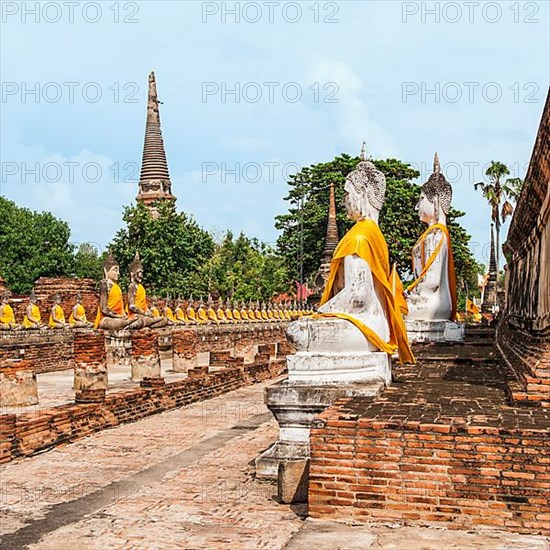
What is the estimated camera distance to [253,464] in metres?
7.88

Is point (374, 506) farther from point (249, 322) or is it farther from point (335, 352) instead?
point (249, 322)

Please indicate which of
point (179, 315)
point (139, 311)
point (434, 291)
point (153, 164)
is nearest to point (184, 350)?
point (139, 311)

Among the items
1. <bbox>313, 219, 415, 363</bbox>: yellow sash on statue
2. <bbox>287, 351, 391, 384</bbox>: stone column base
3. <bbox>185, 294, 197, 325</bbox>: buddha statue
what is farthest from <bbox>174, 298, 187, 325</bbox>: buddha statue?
<bbox>287, 351, 391, 384</bbox>: stone column base

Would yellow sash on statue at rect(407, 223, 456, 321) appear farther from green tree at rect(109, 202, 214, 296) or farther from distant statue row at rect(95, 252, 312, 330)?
green tree at rect(109, 202, 214, 296)

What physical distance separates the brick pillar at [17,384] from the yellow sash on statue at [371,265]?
6915 mm

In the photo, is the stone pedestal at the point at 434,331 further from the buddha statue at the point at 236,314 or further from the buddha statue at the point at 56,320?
the buddha statue at the point at 236,314

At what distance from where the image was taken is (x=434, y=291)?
12.5m

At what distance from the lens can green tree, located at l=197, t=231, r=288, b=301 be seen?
4525 centimetres

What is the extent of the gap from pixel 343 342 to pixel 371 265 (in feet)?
2.31

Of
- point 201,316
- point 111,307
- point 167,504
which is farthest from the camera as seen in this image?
point 201,316

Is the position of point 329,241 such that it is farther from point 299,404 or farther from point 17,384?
point 299,404

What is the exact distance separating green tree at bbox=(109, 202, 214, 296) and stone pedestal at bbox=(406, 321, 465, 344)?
23721 mm

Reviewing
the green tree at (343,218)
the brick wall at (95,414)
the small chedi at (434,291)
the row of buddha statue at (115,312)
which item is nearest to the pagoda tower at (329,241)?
the green tree at (343,218)

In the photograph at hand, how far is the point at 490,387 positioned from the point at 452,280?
5.89 meters
